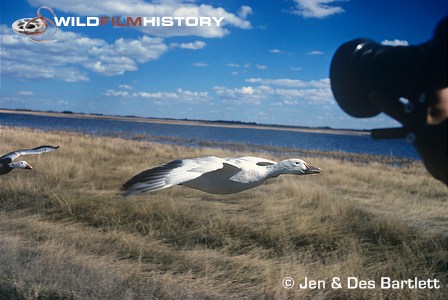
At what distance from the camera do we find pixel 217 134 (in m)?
3.04

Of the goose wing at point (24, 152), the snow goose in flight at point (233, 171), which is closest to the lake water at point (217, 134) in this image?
the goose wing at point (24, 152)

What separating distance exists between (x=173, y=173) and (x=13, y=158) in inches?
65.8

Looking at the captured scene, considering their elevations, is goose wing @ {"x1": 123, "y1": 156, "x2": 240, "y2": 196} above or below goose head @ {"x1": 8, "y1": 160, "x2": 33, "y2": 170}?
above

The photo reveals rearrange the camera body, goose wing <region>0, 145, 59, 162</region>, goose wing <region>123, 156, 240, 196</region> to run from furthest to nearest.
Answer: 1. goose wing <region>0, 145, 59, 162</region>
2. goose wing <region>123, 156, 240, 196</region>
3. the camera body

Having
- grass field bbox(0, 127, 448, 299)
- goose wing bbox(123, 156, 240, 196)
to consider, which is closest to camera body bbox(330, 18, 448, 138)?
goose wing bbox(123, 156, 240, 196)

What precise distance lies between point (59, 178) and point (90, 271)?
723 millimetres

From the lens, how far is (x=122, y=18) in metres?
2.69

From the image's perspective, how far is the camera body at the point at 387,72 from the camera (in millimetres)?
1012

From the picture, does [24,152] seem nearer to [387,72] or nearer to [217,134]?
[217,134]

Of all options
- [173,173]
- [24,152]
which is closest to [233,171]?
[173,173]

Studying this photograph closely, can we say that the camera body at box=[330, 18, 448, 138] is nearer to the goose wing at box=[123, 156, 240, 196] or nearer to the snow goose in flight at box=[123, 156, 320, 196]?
the goose wing at box=[123, 156, 240, 196]

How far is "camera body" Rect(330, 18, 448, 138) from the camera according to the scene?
39.8 inches

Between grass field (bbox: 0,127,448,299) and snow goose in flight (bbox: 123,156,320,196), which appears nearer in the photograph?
snow goose in flight (bbox: 123,156,320,196)

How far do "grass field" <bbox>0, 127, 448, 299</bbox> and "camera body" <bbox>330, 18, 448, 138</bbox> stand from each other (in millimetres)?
1547
